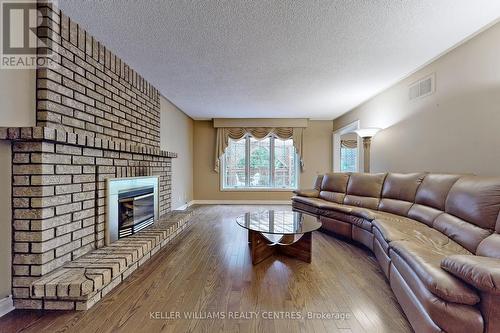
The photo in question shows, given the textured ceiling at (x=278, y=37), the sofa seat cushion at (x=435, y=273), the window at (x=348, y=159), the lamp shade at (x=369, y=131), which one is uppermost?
the textured ceiling at (x=278, y=37)

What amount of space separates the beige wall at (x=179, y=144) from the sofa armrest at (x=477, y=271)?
13.4 ft

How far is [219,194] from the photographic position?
6262 millimetres

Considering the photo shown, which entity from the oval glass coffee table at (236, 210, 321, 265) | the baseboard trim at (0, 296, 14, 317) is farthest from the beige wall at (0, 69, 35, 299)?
the oval glass coffee table at (236, 210, 321, 265)

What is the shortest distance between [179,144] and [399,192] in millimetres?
4291

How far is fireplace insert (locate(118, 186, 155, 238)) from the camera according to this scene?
2.51 metres

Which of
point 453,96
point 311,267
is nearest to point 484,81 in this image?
point 453,96

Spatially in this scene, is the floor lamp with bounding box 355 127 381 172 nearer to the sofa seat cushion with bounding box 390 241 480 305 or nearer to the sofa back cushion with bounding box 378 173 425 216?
the sofa back cushion with bounding box 378 173 425 216

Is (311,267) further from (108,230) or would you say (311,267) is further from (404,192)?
(108,230)

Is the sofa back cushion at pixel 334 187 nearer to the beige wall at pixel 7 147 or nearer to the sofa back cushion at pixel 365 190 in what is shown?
the sofa back cushion at pixel 365 190

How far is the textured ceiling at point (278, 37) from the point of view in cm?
181

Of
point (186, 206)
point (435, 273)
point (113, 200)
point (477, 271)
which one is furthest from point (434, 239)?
point (186, 206)

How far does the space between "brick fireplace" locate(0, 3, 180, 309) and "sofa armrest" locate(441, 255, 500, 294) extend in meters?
2.68

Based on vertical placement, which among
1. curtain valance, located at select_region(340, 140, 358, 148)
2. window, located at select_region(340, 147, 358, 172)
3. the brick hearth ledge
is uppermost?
curtain valance, located at select_region(340, 140, 358, 148)

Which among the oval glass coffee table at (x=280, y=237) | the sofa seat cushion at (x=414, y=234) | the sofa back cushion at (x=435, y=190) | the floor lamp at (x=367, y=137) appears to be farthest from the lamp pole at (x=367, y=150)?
the oval glass coffee table at (x=280, y=237)
